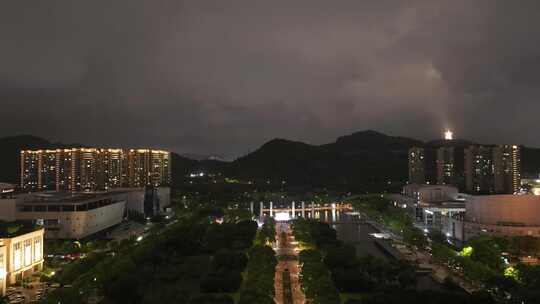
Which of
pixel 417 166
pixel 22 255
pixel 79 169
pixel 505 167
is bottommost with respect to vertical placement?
pixel 22 255

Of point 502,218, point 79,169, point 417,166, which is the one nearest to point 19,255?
point 502,218

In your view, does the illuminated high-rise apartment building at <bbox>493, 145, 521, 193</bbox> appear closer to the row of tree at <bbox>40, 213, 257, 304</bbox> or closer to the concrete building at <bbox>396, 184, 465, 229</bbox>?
the concrete building at <bbox>396, 184, 465, 229</bbox>

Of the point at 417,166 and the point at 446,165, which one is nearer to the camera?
the point at 446,165

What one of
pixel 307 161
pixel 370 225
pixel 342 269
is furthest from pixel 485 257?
pixel 307 161

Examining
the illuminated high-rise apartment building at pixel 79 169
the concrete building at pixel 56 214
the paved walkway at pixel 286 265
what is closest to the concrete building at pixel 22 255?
the concrete building at pixel 56 214

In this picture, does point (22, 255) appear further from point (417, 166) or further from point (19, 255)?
point (417, 166)

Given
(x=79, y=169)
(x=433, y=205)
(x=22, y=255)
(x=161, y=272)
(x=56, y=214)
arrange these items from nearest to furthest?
1. (x=161, y=272)
2. (x=22, y=255)
3. (x=56, y=214)
4. (x=433, y=205)
5. (x=79, y=169)

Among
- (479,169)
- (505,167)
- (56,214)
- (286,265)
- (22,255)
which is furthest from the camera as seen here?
(479,169)

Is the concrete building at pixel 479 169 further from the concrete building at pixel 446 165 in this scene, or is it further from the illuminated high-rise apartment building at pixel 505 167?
the concrete building at pixel 446 165
